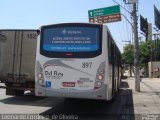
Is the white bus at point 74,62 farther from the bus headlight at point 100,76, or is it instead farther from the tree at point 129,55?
the tree at point 129,55

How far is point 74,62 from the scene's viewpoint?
45.8 ft

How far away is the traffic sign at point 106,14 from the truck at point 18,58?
1652 cm

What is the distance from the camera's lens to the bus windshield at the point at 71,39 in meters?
14.0

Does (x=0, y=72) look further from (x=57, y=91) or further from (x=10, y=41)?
(x=57, y=91)

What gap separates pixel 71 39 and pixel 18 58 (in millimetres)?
5074

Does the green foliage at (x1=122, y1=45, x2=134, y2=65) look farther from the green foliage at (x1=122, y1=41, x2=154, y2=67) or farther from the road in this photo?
the road

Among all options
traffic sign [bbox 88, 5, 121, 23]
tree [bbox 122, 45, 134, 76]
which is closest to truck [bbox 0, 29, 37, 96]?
traffic sign [bbox 88, 5, 121, 23]

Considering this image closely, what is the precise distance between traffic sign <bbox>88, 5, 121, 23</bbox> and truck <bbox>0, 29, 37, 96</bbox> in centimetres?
1652

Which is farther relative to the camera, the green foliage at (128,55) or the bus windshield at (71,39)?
the green foliage at (128,55)

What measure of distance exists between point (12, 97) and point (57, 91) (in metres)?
6.95

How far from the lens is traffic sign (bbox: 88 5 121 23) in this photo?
112 ft

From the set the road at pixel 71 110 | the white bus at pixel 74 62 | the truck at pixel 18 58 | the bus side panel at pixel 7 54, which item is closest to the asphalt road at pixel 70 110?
the road at pixel 71 110

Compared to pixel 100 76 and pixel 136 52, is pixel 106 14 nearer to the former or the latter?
pixel 136 52

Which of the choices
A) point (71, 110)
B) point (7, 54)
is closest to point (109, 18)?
point (7, 54)
